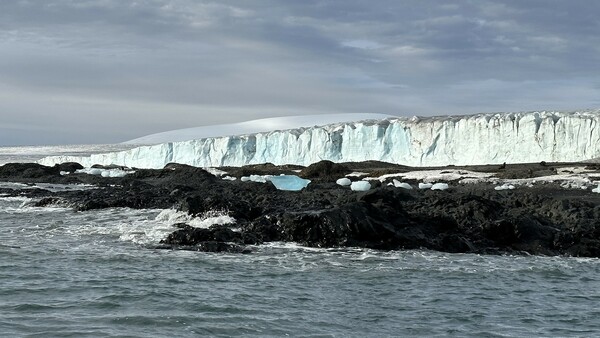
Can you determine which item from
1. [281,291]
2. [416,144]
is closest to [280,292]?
[281,291]

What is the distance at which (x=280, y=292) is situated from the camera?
923 cm

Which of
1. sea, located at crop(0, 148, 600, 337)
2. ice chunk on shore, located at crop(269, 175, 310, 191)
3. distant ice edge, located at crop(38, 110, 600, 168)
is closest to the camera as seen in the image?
sea, located at crop(0, 148, 600, 337)

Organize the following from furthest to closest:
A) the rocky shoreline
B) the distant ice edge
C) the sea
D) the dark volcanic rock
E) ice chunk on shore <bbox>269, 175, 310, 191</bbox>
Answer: the distant ice edge < the dark volcanic rock < ice chunk on shore <bbox>269, 175, 310, 191</bbox> < the rocky shoreline < the sea

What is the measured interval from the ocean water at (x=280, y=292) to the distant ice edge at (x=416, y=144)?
99.2 feet

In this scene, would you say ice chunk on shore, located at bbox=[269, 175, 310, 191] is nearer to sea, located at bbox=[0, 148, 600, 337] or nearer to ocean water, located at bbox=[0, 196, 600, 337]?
sea, located at bbox=[0, 148, 600, 337]

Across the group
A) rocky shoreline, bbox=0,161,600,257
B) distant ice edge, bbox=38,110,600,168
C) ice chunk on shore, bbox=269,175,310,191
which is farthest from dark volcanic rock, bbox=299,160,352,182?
rocky shoreline, bbox=0,161,600,257

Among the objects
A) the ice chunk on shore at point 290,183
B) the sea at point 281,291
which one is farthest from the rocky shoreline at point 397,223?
the ice chunk on shore at point 290,183

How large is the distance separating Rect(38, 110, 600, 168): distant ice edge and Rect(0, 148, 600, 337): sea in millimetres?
30299

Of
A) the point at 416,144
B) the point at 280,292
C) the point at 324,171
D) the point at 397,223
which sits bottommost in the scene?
the point at 280,292

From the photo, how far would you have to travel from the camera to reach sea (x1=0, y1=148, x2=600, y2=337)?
24.5ft

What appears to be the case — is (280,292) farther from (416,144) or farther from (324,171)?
(416,144)

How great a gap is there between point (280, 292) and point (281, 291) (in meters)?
0.06

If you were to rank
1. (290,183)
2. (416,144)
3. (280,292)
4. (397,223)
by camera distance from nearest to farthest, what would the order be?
(280,292) < (397,223) < (290,183) < (416,144)

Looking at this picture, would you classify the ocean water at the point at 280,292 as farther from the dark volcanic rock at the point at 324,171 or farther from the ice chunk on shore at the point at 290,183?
the dark volcanic rock at the point at 324,171
